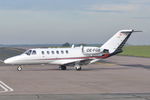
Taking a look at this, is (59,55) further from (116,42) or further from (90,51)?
(116,42)

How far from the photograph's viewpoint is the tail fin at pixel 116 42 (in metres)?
36.8

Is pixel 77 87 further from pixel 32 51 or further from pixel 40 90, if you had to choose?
pixel 32 51

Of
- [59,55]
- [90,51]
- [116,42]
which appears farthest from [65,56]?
[116,42]

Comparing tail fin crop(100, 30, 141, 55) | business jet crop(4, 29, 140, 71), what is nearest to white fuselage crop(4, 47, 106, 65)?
business jet crop(4, 29, 140, 71)

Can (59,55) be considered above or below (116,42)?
below

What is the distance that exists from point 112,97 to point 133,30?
2054 cm

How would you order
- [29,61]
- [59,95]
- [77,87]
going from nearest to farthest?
[59,95], [77,87], [29,61]

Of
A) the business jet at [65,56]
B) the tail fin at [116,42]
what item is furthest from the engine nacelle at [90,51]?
the tail fin at [116,42]

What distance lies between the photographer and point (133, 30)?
122ft

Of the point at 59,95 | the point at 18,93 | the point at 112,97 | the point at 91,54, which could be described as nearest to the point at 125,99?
the point at 112,97

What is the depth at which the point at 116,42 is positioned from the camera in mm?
36938

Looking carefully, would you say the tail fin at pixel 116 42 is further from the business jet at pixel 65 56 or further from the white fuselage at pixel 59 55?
the white fuselage at pixel 59 55

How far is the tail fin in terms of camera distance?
36781 millimetres

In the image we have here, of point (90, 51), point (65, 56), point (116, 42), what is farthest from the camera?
point (116, 42)
